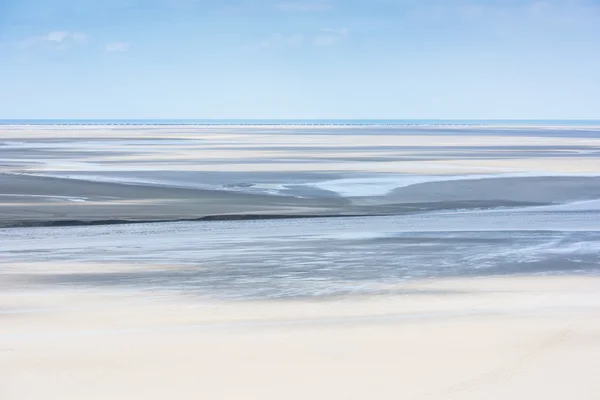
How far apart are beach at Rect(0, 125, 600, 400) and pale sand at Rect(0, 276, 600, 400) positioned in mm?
20

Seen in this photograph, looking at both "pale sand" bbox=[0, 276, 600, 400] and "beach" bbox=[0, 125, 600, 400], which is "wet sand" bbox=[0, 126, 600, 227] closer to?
"beach" bbox=[0, 125, 600, 400]

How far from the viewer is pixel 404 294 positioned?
8.57 metres

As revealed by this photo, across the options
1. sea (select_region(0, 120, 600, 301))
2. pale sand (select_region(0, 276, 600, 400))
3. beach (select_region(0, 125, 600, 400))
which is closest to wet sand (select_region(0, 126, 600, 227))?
beach (select_region(0, 125, 600, 400))

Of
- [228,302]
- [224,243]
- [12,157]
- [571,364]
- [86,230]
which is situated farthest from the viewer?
[12,157]

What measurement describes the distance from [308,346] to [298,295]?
179cm

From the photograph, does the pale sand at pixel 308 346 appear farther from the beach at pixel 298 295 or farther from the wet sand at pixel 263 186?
the wet sand at pixel 263 186

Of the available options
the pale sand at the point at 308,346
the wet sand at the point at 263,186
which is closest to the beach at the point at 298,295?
the pale sand at the point at 308,346

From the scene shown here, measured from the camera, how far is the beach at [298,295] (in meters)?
5.98

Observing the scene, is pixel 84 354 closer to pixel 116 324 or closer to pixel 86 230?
pixel 116 324

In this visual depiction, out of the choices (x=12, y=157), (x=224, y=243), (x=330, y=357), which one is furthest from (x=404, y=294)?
(x=12, y=157)

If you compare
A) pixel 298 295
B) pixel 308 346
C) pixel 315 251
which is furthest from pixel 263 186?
pixel 308 346

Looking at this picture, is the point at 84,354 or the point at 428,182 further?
the point at 428,182

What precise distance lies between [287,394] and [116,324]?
2207mm

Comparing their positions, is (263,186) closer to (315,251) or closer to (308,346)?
(315,251)
